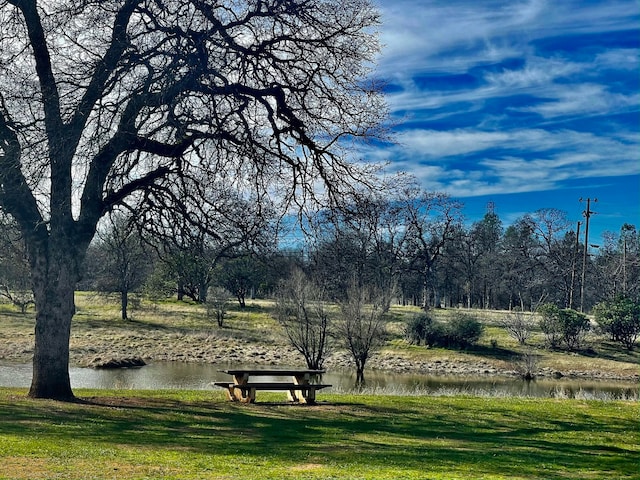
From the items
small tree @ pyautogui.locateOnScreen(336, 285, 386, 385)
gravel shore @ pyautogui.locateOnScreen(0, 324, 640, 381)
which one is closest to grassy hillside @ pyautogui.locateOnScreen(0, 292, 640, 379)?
gravel shore @ pyautogui.locateOnScreen(0, 324, 640, 381)

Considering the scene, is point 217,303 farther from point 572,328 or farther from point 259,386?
point 259,386

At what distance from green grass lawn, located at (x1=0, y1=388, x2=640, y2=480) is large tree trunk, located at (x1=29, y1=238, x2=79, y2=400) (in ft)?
A: 1.81

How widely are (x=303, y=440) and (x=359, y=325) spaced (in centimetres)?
2094

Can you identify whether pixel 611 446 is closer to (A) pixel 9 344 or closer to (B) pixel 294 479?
(B) pixel 294 479

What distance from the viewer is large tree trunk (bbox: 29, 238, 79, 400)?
41.9ft

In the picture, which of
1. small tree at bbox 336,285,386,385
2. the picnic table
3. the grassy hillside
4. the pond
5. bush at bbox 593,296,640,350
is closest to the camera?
the picnic table

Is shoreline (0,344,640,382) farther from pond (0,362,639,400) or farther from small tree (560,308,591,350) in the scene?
small tree (560,308,591,350)

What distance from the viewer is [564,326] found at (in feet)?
144

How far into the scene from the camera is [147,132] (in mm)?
14070

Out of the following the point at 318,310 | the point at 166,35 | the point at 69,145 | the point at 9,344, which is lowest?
the point at 9,344

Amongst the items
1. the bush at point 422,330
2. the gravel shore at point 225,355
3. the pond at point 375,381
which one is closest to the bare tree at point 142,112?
the pond at point 375,381

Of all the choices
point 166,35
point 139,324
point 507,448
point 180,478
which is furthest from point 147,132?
point 139,324

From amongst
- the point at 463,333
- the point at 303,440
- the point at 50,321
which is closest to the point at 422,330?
the point at 463,333

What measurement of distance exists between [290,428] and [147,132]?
6.89m
